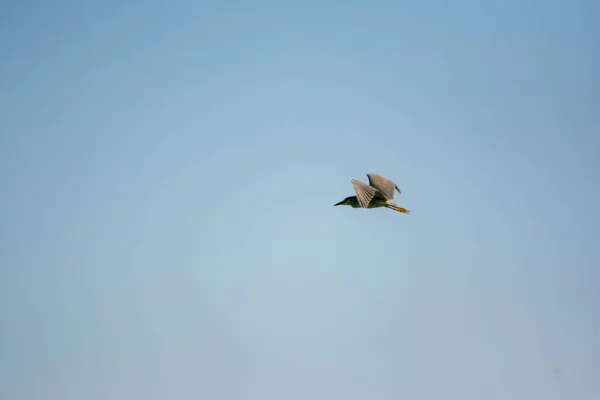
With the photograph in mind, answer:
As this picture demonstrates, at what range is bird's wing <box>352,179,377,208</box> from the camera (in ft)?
167

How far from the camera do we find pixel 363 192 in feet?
167

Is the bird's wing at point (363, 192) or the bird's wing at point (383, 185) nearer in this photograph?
the bird's wing at point (363, 192)

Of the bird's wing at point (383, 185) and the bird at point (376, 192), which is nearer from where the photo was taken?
the bird at point (376, 192)

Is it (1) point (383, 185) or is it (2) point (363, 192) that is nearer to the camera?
(2) point (363, 192)

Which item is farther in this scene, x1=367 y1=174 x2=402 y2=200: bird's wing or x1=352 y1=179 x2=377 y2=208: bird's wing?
x1=367 y1=174 x2=402 y2=200: bird's wing

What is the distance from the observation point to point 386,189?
5344 cm

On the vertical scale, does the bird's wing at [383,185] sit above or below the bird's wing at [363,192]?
above

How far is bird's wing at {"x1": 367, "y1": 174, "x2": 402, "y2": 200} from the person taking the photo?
5288 centimetres

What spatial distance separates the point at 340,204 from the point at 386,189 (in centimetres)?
534

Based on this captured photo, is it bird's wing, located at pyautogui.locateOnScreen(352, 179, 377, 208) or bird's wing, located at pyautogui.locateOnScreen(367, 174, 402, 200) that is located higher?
bird's wing, located at pyautogui.locateOnScreen(367, 174, 402, 200)

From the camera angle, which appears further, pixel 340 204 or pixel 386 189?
pixel 340 204

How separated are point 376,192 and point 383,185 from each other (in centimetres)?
148

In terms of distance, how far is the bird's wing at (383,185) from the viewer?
5288 centimetres

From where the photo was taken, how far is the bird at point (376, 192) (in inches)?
2010
